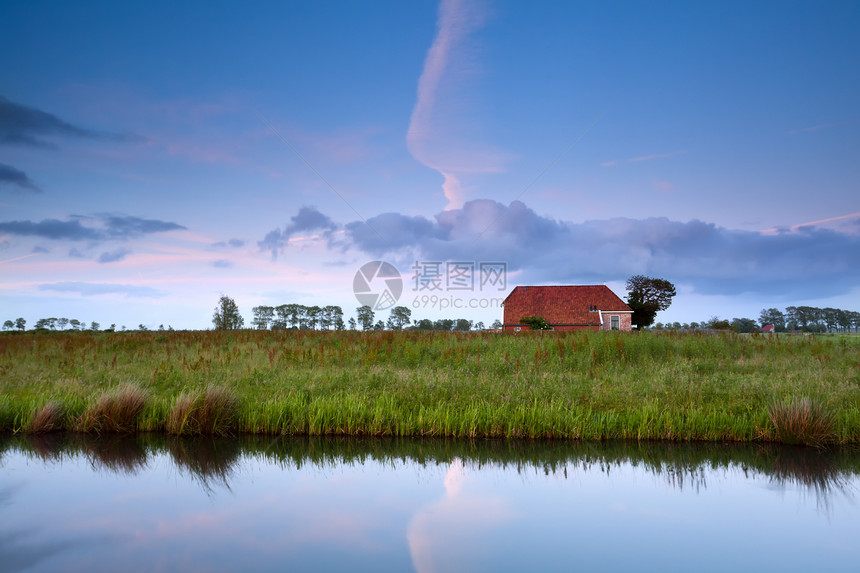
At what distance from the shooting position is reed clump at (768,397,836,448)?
26.7 ft

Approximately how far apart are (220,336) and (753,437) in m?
20.4

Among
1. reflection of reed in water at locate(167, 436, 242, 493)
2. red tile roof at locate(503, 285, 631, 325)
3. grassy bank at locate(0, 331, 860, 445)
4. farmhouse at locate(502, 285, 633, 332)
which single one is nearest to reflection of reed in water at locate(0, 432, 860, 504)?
reflection of reed in water at locate(167, 436, 242, 493)

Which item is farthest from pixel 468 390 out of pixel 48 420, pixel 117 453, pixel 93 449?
pixel 48 420

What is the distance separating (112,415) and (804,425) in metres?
11.9

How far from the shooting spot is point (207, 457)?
25.5 feet

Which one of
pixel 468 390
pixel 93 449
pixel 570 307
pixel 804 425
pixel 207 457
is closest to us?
pixel 207 457

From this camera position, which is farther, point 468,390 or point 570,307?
point 570,307

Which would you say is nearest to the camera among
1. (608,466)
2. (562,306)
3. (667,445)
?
(608,466)

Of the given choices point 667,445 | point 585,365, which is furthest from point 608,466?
point 585,365

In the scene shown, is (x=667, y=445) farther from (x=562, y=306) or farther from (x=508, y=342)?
(x=562, y=306)

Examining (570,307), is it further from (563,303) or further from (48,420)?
(48,420)

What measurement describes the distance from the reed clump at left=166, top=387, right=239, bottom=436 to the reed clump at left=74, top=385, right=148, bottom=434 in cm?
78

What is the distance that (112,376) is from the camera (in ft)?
42.5

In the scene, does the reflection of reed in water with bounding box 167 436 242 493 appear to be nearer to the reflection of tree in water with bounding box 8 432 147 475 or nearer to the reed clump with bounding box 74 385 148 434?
the reflection of tree in water with bounding box 8 432 147 475
